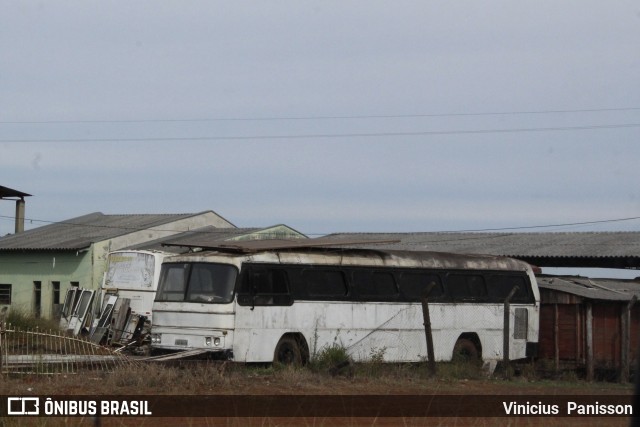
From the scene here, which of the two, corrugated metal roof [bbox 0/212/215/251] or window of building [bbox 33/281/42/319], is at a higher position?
corrugated metal roof [bbox 0/212/215/251]

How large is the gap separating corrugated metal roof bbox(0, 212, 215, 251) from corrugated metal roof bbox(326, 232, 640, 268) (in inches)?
452

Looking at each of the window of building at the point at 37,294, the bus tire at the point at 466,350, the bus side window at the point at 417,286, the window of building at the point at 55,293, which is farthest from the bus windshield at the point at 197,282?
the window of building at the point at 37,294

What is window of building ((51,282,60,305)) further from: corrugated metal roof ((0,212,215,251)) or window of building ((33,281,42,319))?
corrugated metal roof ((0,212,215,251))

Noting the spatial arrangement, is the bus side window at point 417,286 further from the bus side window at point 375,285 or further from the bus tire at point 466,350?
the bus tire at point 466,350

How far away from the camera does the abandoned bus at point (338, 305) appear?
20.2 metres

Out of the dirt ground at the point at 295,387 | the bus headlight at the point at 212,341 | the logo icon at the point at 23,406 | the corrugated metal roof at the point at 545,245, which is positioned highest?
the corrugated metal roof at the point at 545,245

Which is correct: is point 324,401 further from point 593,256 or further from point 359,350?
point 593,256

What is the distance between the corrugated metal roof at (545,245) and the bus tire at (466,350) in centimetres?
821

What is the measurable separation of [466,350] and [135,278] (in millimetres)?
11161

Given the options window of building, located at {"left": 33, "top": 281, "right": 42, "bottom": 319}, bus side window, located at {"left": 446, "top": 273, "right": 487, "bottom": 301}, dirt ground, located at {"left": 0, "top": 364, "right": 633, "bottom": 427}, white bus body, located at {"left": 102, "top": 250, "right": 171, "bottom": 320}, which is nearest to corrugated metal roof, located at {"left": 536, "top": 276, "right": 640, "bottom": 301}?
bus side window, located at {"left": 446, "top": 273, "right": 487, "bottom": 301}

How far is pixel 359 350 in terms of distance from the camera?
21.5m

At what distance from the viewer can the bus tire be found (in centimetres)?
2288

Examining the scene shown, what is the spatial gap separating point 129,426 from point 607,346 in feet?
45.3

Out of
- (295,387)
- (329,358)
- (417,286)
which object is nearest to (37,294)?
(417,286)
